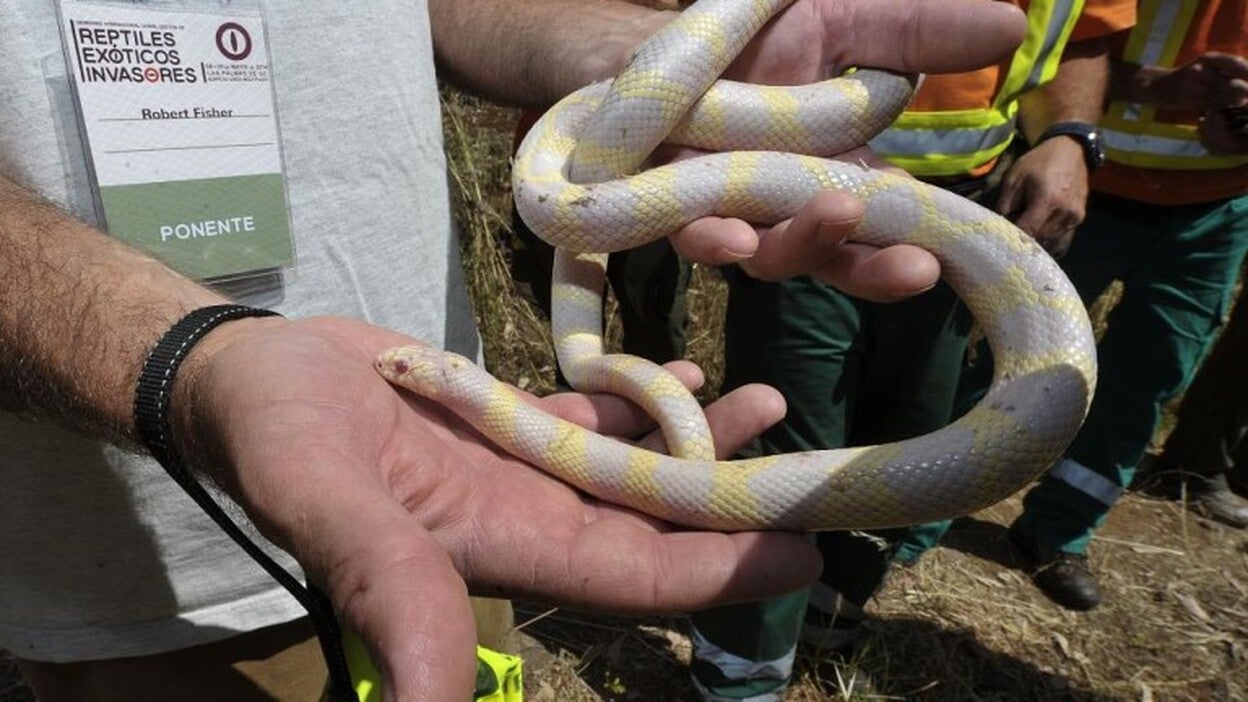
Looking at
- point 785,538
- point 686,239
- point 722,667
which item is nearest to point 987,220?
point 686,239

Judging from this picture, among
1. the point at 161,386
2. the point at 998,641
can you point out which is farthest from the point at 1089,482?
the point at 161,386

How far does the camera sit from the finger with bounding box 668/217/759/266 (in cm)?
193

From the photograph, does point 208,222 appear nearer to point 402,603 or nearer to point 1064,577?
point 402,603

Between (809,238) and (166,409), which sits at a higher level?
(809,238)

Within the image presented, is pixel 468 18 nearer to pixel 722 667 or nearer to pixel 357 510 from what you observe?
pixel 357 510

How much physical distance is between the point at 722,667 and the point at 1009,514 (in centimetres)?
238

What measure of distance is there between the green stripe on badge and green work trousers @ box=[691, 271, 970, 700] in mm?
1786

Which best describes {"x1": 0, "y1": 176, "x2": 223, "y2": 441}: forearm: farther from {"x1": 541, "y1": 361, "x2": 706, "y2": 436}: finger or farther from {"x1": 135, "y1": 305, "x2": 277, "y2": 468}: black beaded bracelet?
{"x1": 541, "y1": 361, "x2": 706, "y2": 436}: finger

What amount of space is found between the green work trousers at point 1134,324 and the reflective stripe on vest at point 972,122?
100cm

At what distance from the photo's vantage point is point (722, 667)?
3.42 meters

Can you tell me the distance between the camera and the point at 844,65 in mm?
2332

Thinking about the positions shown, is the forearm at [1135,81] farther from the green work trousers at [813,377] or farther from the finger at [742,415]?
the finger at [742,415]

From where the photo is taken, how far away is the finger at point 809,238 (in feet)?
5.74

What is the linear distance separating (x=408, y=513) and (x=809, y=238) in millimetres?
1009
